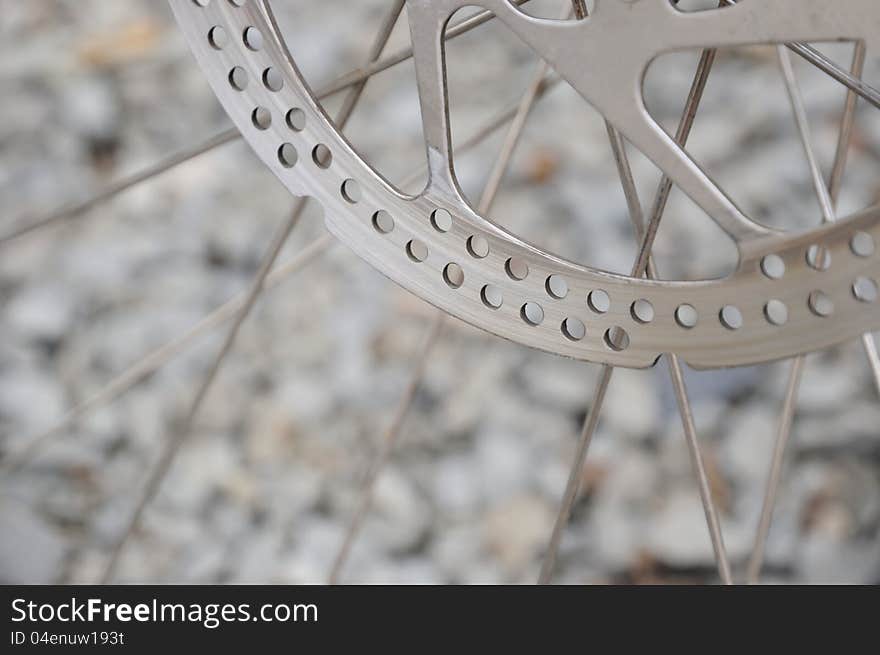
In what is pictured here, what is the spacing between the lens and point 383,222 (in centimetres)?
33

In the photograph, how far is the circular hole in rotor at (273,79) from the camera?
1.07 feet

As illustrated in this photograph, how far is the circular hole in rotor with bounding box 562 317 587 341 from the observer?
1.08ft

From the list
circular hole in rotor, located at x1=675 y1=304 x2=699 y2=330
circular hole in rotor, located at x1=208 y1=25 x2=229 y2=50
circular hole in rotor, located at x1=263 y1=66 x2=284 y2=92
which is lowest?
circular hole in rotor, located at x1=675 y1=304 x2=699 y2=330

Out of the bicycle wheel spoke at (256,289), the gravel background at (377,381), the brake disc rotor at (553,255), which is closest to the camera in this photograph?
the brake disc rotor at (553,255)

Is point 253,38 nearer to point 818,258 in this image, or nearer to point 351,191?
point 351,191

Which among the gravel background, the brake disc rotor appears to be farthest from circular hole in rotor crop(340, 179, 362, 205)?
the gravel background

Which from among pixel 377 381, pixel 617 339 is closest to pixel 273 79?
pixel 617 339

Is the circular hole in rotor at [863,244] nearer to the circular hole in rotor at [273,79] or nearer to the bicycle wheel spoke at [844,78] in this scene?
the bicycle wheel spoke at [844,78]

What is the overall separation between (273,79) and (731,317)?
0.14 meters

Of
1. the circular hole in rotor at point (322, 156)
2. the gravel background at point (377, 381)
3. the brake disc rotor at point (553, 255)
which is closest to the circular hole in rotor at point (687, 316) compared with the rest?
the brake disc rotor at point (553, 255)

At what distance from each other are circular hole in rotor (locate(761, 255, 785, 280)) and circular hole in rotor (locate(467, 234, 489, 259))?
7 centimetres

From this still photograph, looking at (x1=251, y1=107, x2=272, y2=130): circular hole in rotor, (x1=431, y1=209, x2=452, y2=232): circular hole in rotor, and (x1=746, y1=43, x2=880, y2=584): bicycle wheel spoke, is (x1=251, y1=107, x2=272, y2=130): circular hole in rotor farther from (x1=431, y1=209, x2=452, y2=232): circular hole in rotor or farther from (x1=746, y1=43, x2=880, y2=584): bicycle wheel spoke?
(x1=746, y1=43, x2=880, y2=584): bicycle wheel spoke

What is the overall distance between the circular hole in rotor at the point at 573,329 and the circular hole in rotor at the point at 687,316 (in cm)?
3
